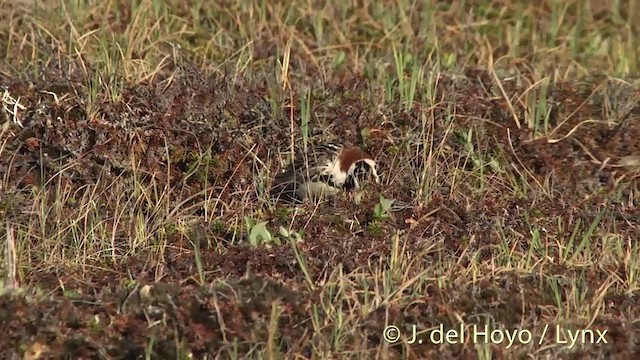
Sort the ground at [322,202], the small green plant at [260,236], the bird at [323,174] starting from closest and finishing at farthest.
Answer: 1. the ground at [322,202]
2. the small green plant at [260,236]
3. the bird at [323,174]

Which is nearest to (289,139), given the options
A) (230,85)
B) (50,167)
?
(230,85)

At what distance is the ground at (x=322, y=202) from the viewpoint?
4.40m

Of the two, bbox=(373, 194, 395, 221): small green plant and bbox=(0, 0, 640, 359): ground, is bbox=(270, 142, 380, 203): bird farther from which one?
bbox=(373, 194, 395, 221): small green plant

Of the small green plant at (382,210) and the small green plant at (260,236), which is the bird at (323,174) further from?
the small green plant at (260,236)

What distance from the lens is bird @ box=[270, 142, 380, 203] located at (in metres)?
5.81

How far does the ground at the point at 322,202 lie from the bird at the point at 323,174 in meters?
0.07

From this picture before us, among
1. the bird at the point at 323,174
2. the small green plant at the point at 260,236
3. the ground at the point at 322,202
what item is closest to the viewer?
the ground at the point at 322,202

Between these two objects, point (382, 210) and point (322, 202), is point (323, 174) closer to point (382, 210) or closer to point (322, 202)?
point (322, 202)

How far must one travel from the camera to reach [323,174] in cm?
583

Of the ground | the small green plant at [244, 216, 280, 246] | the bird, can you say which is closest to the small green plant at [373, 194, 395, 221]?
the ground

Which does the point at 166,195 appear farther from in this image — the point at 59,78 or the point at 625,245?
the point at 625,245

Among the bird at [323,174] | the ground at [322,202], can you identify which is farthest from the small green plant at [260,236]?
the bird at [323,174]

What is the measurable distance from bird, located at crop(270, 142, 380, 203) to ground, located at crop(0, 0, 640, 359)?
0.07 meters

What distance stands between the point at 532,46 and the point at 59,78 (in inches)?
116
